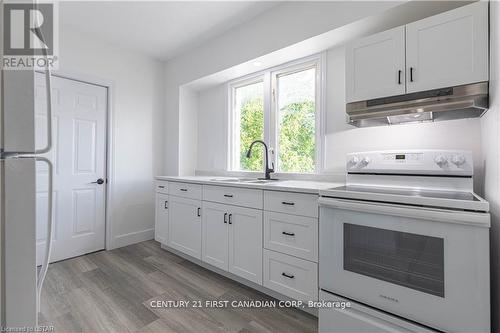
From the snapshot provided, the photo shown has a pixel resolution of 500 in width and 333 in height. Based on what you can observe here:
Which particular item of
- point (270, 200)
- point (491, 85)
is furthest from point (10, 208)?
point (491, 85)

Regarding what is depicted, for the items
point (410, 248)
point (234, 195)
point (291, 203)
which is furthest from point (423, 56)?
point (234, 195)

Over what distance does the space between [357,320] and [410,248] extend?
501 mm

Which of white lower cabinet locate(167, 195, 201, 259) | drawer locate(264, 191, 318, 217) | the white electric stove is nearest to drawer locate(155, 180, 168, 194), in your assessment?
white lower cabinet locate(167, 195, 201, 259)

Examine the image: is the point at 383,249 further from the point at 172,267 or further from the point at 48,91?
the point at 172,267

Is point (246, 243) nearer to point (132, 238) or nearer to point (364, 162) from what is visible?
point (364, 162)

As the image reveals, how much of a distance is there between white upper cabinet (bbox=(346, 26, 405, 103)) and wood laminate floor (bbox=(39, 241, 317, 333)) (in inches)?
66.0

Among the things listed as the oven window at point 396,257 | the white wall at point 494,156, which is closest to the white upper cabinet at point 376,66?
the white wall at point 494,156

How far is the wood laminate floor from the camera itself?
170 centimetres

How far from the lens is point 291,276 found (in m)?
1.78

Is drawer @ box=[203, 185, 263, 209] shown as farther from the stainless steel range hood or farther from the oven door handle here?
the stainless steel range hood

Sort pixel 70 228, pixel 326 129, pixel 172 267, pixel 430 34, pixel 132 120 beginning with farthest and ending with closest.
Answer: pixel 132 120 < pixel 70 228 < pixel 172 267 < pixel 326 129 < pixel 430 34

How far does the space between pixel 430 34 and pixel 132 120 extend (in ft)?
10.9

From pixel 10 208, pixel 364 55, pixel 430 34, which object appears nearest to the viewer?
pixel 10 208

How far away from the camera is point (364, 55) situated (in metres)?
1.68
